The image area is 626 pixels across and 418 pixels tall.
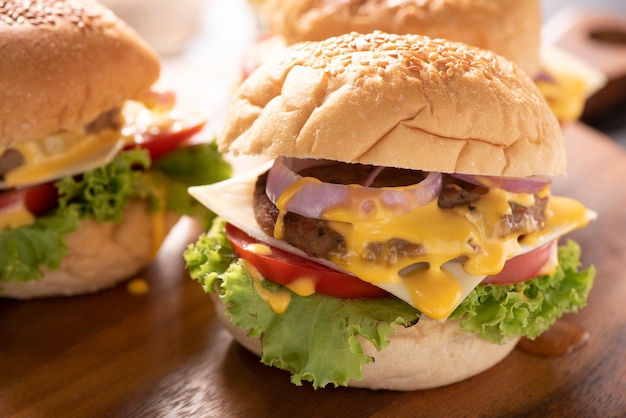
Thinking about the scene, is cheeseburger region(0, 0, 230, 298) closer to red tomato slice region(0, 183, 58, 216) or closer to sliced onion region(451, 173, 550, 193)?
red tomato slice region(0, 183, 58, 216)

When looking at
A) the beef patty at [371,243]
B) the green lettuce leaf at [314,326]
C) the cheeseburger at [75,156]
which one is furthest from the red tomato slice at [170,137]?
the green lettuce leaf at [314,326]

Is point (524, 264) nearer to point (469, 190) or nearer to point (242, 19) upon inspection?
point (469, 190)

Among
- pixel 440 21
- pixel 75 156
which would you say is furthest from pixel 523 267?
pixel 75 156

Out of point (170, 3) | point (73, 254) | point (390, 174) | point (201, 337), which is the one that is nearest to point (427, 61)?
point (390, 174)

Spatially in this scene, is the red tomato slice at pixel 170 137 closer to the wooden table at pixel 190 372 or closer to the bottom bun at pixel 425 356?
the wooden table at pixel 190 372

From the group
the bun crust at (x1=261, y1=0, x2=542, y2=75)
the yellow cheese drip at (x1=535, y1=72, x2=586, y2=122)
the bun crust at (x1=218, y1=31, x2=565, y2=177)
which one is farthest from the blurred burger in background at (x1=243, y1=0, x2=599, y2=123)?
the bun crust at (x1=218, y1=31, x2=565, y2=177)

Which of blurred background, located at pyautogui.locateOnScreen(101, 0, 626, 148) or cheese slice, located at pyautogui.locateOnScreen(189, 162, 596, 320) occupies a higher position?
cheese slice, located at pyautogui.locateOnScreen(189, 162, 596, 320)
